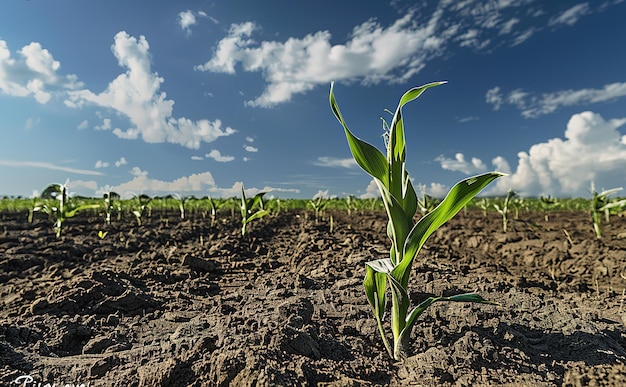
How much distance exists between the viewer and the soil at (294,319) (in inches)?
86.9

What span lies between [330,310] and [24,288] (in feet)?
12.4

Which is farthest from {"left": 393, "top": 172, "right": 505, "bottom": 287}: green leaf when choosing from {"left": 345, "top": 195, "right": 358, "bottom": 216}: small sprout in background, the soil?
{"left": 345, "top": 195, "right": 358, "bottom": 216}: small sprout in background

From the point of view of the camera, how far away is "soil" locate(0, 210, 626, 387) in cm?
221

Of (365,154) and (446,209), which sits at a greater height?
(365,154)

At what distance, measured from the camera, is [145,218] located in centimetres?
1050

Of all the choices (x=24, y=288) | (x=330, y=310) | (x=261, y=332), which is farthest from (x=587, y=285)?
(x=24, y=288)

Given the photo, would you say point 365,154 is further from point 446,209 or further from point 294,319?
point 294,319

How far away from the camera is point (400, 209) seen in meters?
2.29

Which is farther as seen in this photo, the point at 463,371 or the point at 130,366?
the point at 130,366

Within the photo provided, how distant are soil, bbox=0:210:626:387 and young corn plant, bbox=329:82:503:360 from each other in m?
0.30

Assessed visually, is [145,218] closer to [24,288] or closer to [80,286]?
[24,288]

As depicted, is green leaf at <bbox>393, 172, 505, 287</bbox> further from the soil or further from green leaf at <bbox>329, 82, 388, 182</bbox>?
the soil

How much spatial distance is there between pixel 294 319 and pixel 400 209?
112cm

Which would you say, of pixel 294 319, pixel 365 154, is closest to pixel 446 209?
pixel 365 154
